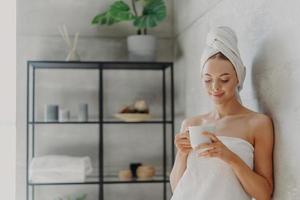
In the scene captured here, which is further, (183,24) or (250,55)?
(183,24)

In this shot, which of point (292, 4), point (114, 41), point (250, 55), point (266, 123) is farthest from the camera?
point (114, 41)

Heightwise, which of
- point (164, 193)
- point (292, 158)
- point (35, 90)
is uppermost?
point (35, 90)

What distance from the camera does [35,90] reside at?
11.3ft

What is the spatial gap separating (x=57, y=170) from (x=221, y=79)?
5.00 feet

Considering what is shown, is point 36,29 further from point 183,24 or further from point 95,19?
point 183,24

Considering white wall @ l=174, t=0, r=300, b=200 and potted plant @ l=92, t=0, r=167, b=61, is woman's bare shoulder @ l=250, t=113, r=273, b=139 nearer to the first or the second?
white wall @ l=174, t=0, r=300, b=200

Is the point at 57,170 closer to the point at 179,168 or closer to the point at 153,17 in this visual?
the point at 153,17

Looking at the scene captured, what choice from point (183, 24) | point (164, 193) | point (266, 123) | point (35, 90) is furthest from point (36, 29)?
point (266, 123)

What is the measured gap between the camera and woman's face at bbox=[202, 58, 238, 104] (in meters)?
1.92

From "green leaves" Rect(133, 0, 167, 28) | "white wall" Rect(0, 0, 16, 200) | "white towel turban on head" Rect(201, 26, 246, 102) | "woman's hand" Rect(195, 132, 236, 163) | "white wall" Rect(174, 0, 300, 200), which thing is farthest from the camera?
"white wall" Rect(0, 0, 16, 200)

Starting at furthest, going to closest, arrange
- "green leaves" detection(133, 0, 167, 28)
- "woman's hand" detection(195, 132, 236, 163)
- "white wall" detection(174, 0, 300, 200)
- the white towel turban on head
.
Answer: "green leaves" detection(133, 0, 167, 28) < the white towel turban on head < "woman's hand" detection(195, 132, 236, 163) < "white wall" detection(174, 0, 300, 200)

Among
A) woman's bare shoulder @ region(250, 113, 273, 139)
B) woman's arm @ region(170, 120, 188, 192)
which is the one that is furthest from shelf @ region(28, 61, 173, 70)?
woman's bare shoulder @ region(250, 113, 273, 139)

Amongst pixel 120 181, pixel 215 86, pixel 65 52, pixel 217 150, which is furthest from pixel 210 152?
pixel 65 52

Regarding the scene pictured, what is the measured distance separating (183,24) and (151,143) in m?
0.80
